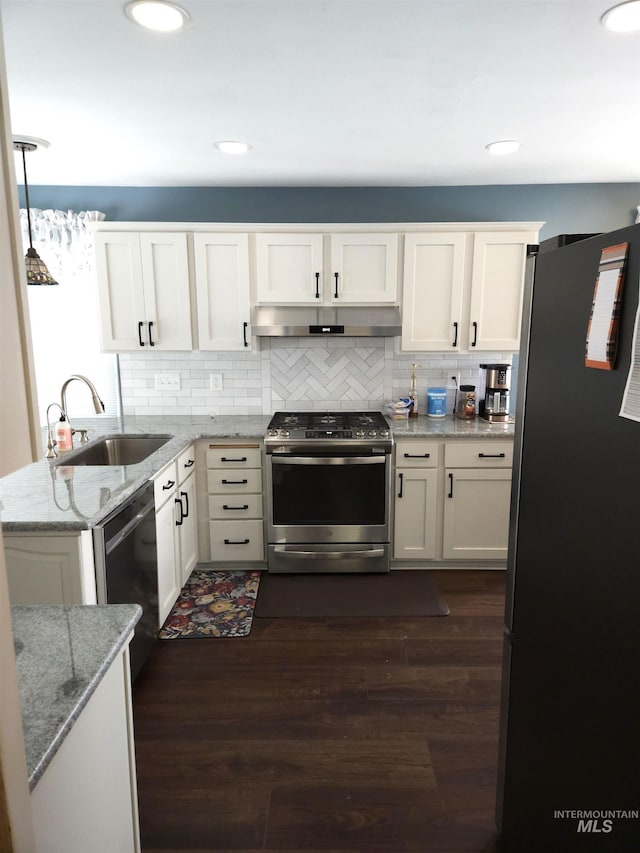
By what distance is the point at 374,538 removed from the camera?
11.8ft

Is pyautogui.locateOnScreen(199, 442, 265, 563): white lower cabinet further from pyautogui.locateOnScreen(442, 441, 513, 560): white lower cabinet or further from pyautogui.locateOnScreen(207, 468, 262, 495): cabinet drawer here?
pyautogui.locateOnScreen(442, 441, 513, 560): white lower cabinet

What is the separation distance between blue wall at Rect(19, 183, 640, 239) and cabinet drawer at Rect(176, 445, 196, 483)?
5.47 feet

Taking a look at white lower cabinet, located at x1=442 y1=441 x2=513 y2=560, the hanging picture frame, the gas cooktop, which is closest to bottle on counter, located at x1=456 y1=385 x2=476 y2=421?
white lower cabinet, located at x1=442 y1=441 x2=513 y2=560

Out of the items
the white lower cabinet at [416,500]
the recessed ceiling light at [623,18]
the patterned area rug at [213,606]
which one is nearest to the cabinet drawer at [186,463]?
the patterned area rug at [213,606]

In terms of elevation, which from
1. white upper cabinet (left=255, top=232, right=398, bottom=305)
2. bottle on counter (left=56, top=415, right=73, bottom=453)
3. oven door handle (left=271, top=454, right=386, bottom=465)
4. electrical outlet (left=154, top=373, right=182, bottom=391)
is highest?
white upper cabinet (left=255, top=232, right=398, bottom=305)

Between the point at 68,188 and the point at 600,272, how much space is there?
12.4 ft

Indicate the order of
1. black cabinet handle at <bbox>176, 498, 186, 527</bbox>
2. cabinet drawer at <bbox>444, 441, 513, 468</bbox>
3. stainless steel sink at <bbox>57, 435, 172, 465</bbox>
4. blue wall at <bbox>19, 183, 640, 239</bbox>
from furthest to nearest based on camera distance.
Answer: blue wall at <bbox>19, 183, 640, 239</bbox>
cabinet drawer at <bbox>444, 441, 513, 468</bbox>
stainless steel sink at <bbox>57, 435, 172, 465</bbox>
black cabinet handle at <bbox>176, 498, 186, 527</bbox>

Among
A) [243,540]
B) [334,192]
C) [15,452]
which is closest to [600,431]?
[15,452]

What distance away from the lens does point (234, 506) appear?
3590 mm

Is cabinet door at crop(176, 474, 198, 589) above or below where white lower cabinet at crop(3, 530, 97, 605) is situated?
below

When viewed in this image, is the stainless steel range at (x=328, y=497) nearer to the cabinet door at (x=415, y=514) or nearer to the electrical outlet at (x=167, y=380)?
the cabinet door at (x=415, y=514)

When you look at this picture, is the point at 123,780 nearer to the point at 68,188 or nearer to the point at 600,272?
the point at 600,272

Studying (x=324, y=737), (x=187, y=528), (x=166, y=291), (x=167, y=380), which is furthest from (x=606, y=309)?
(x=167, y=380)

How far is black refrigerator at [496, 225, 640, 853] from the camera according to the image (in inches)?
40.4
